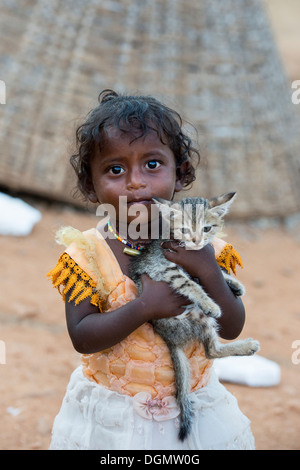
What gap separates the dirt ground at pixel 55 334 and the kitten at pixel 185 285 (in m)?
1.51

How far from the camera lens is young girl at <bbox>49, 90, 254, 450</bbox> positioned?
5.54ft

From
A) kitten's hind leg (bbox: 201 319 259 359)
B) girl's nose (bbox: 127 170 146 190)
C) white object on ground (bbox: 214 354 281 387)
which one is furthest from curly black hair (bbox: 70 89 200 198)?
white object on ground (bbox: 214 354 281 387)

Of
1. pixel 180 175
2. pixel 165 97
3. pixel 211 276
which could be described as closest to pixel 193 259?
pixel 211 276

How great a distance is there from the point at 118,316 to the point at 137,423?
373 mm

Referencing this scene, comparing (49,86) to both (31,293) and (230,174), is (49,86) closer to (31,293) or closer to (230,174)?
(230,174)

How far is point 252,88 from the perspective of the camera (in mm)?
6656

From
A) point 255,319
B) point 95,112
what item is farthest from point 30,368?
point 95,112

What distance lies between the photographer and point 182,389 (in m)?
1.70

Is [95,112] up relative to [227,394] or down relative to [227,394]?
up

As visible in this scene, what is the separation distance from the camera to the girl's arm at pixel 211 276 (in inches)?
66.2

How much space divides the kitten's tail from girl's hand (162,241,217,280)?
0.25 meters

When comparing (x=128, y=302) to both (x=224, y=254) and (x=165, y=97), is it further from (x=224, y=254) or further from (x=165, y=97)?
(x=165, y=97)

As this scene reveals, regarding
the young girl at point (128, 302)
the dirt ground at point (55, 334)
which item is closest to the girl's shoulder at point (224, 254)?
the young girl at point (128, 302)

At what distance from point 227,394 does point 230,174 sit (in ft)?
16.4
